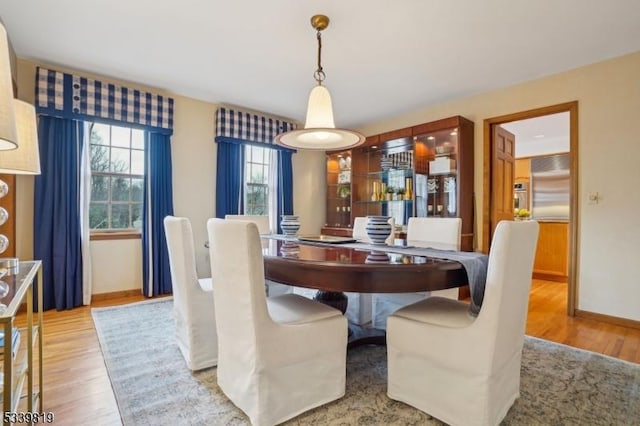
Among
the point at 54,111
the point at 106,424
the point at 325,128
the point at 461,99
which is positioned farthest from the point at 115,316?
the point at 461,99

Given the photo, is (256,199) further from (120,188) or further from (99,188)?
(99,188)

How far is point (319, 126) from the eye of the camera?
2.36 m

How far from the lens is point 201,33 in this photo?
2596mm

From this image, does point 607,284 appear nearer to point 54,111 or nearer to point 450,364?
point 450,364

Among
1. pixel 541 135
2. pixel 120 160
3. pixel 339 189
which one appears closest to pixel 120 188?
pixel 120 160

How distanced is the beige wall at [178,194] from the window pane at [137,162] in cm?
36

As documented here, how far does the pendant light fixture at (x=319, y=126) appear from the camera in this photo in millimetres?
2338

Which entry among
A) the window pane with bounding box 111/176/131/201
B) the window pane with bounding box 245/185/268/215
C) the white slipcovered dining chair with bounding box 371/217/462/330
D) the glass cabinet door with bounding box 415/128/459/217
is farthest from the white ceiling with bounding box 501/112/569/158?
the window pane with bounding box 111/176/131/201

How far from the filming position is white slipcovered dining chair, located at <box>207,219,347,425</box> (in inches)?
53.9

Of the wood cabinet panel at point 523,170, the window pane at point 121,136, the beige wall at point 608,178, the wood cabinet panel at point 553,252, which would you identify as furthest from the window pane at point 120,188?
the wood cabinet panel at point 523,170

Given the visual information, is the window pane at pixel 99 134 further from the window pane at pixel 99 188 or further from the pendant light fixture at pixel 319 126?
the pendant light fixture at pixel 319 126

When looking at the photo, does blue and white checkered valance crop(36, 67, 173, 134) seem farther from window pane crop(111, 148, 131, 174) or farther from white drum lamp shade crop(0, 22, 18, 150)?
white drum lamp shade crop(0, 22, 18, 150)

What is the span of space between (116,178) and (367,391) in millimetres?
3577

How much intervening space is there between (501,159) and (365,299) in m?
2.73
